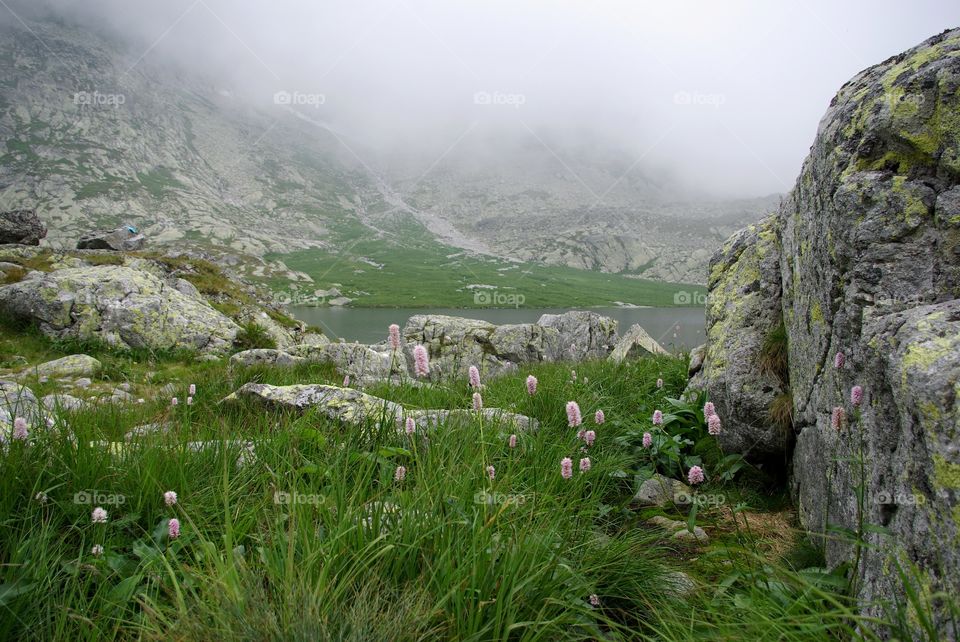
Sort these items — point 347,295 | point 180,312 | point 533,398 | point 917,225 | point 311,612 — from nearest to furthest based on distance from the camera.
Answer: point 311,612, point 917,225, point 533,398, point 180,312, point 347,295

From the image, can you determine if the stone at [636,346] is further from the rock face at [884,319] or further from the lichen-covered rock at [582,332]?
the rock face at [884,319]

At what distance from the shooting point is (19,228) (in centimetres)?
3328

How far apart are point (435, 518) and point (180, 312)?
1964 centimetres

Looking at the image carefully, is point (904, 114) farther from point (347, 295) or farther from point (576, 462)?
point (347, 295)

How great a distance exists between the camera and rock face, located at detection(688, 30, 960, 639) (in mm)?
2215

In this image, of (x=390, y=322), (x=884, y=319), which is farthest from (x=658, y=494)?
(x=390, y=322)

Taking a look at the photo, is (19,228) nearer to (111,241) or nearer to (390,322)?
(111,241)

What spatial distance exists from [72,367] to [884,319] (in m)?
16.9

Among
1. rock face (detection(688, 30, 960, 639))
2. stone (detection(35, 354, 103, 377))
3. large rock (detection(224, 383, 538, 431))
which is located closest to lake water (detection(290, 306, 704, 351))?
rock face (detection(688, 30, 960, 639))

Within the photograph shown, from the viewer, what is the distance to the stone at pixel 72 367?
12.3 m

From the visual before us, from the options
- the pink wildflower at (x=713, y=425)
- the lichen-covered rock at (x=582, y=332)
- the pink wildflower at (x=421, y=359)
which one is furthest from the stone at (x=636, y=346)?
the pink wildflower at (x=713, y=425)

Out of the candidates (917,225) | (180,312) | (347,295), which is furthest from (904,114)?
(347,295)

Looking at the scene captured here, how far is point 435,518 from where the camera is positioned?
286 cm

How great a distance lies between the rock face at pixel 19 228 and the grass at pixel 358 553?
133ft
